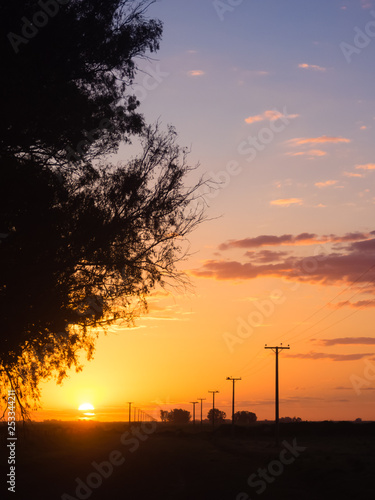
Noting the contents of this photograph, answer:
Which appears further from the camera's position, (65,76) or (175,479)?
(175,479)

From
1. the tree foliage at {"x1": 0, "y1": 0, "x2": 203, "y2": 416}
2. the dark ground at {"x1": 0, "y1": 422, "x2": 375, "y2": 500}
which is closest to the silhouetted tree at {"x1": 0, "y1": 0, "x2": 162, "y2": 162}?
the tree foliage at {"x1": 0, "y1": 0, "x2": 203, "y2": 416}

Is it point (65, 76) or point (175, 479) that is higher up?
point (65, 76)

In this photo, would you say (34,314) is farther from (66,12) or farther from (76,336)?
(66,12)

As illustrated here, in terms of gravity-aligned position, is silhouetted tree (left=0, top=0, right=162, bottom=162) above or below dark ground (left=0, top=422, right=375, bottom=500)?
above

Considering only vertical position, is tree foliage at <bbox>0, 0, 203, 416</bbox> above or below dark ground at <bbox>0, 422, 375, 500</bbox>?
above

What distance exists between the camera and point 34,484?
2431cm

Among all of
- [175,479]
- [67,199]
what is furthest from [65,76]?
[175,479]

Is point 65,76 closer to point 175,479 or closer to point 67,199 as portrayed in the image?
point 67,199

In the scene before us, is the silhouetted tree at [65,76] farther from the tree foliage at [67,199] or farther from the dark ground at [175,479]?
the dark ground at [175,479]

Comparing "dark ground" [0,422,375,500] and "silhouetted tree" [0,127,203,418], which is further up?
"silhouetted tree" [0,127,203,418]

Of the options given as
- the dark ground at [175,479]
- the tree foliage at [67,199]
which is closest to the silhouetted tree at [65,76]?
the tree foliage at [67,199]

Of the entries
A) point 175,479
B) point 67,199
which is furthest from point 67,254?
point 175,479

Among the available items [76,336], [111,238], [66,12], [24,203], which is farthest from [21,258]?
[66,12]

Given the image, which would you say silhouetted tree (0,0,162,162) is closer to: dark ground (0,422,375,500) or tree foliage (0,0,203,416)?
tree foliage (0,0,203,416)
